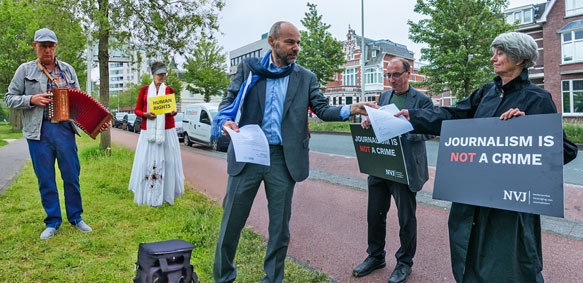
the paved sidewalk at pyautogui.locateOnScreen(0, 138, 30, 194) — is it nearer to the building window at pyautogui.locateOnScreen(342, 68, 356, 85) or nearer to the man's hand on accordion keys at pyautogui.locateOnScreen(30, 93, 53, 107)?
the man's hand on accordion keys at pyautogui.locateOnScreen(30, 93, 53, 107)

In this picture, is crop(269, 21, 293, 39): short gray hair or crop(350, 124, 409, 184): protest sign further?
crop(350, 124, 409, 184): protest sign

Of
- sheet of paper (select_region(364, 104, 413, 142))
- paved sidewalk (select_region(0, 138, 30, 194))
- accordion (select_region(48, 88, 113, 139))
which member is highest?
accordion (select_region(48, 88, 113, 139))

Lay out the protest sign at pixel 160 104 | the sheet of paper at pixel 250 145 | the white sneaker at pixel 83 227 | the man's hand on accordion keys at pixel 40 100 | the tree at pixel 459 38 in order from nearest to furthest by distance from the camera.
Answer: the sheet of paper at pixel 250 145, the man's hand on accordion keys at pixel 40 100, the white sneaker at pixel 83 227, the protest sign at pixel 160 104, the tree at pixel 459 38

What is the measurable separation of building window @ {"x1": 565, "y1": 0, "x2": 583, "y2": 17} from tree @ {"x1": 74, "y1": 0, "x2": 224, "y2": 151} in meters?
28.2

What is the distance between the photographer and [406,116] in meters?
2.94

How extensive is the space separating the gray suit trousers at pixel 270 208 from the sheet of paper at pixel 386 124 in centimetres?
72

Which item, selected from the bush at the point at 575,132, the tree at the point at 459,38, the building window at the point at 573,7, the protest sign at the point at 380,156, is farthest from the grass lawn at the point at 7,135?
the building window at the point at 573,7

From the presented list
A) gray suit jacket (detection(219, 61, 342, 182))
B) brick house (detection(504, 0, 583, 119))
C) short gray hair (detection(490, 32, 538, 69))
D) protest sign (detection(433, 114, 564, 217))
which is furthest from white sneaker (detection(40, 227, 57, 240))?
brick house (detection(504, 0, 583, 119))

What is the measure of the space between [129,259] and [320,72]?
34.9 metres

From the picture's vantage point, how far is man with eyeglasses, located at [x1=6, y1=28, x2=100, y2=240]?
407 cm

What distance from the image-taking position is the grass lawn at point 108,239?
3340 millimetres

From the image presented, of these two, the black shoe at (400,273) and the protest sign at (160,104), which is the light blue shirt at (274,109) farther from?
the protest sign at (160,104)

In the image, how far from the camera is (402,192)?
11.1 feet

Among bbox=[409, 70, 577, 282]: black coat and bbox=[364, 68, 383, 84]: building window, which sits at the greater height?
bbox=[364, 68, 383, 84]: building window
